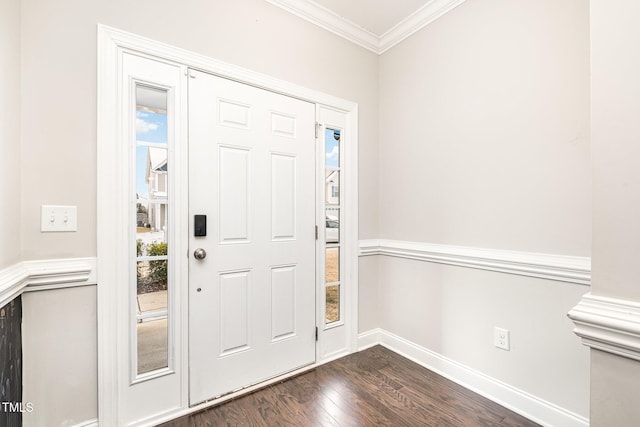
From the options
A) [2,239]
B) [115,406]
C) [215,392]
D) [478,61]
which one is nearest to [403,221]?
[478,61]

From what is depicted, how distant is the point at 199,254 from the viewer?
5.75 ft

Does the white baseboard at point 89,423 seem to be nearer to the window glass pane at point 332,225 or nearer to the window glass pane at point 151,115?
the window glass pane at point 151,115

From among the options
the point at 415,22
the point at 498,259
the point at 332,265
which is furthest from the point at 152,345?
the point at 415,22

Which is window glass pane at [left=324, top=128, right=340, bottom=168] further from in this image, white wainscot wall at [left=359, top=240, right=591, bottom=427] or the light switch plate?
the light switch plate

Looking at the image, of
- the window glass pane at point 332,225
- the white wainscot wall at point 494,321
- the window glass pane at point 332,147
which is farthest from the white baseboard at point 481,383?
the window glass pane at point 332,147

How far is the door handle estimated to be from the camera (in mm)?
1748

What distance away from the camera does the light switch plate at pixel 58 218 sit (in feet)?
4.54

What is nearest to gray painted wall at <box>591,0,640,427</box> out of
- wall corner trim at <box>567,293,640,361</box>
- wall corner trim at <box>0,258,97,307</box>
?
wall corner trim at <box>567,293,640,361</box>

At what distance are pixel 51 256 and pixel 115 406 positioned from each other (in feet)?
2.74

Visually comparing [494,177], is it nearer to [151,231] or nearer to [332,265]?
[332,265]

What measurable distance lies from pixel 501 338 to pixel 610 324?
1.17 m

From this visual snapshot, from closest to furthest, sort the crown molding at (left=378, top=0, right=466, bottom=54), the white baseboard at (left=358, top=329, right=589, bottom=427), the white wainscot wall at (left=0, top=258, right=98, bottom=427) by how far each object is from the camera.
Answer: the white wainscot wall at (left=0, top=258, right=98, bottom=427) < the white baseboard at (left=358, top=329, right=589, bottom=427) < the crown molding at (left=378, top=0, right=466, bottom=54)

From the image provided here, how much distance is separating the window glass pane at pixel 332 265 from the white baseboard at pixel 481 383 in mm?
579

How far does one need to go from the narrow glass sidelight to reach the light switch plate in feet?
0.87
